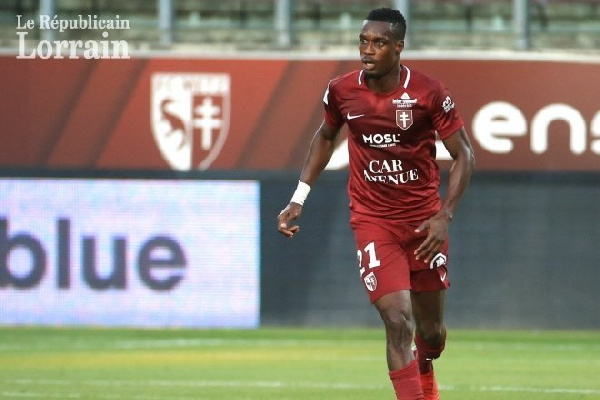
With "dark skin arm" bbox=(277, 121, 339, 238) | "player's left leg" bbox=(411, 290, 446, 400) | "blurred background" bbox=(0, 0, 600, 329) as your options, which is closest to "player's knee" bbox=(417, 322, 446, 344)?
"player's left leg" bbox=(411, 290, 446, 400)

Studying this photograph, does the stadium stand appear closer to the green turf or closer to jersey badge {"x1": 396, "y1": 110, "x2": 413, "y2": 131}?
the green turf

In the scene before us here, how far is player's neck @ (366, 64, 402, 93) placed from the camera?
26.1ft

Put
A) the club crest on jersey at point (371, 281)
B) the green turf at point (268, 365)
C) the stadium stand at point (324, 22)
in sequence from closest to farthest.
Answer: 1. the club crest on jersey at point (371, 281)
2. the green turf at point (268, 365)
3. the stadium stand at point (324, 22)

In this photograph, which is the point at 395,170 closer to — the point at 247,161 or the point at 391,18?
the point at 391,18

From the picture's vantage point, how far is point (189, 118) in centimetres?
1894

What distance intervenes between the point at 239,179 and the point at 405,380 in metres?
9.23

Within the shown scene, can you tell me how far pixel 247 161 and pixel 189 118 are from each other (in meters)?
0.89

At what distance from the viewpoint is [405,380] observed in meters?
7.59

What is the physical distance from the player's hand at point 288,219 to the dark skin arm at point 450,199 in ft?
2.13

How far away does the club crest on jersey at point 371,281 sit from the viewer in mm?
7867

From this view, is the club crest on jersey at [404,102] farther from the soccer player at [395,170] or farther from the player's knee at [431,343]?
the player's knee at [431,343]

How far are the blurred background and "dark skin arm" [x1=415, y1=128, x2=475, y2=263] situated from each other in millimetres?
8378

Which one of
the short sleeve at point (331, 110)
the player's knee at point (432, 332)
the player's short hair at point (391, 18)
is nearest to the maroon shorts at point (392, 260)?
the player's knee at point (432, 332)

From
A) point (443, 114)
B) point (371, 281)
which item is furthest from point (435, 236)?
point (443, 114)
